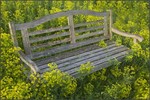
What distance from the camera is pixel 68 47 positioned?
5109 mm

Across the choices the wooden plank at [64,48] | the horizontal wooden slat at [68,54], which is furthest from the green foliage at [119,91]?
the wooden plank at [64,48]

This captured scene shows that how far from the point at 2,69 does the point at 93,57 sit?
161 cm

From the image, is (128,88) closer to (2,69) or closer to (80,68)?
(80,68)

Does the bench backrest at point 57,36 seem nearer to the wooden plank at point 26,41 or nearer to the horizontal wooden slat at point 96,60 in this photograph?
the wooden plank at point 26,41

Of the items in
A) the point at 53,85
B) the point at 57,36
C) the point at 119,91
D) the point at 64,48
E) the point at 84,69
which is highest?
the point at 57,36

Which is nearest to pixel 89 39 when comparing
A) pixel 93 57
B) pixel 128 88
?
pixel 93 57

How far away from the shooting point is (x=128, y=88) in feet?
14.3

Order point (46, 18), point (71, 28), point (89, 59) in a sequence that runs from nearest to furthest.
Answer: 1. point (46, 18)
2. point (89, 59)
3. point (71, 28)

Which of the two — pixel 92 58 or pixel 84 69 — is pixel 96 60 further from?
pixel 84 69

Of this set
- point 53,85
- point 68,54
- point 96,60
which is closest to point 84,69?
point 53,85

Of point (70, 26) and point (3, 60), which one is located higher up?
point (70, 26)

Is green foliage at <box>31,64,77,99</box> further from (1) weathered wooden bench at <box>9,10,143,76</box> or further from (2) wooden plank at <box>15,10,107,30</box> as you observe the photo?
(2) wooden plank at <box>15,10,107,30</box>

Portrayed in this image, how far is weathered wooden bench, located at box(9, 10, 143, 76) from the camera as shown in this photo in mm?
4613

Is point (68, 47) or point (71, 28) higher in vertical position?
point (71, 28)
